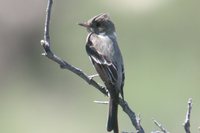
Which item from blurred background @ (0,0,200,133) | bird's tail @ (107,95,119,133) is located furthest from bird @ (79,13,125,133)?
blurred background @ (0,0,200,133)

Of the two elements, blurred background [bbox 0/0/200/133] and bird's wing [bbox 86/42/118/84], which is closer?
bird's wing [bbox 86/42/118/84]

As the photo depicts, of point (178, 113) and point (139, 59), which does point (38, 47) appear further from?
point (178, 113)

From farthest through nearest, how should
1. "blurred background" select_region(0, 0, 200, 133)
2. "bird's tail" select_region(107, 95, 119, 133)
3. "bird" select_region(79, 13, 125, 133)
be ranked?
"blurred background" select_region(0, 0, 200, 133) → "bird" select_region(79, 13, 125, 133) → "bird's tail" select_region(107, 95, 119, 133)

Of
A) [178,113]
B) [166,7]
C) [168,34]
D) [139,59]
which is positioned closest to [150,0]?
[166,7]

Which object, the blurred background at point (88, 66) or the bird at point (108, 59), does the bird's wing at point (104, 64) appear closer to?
the bird at point (108, 59)

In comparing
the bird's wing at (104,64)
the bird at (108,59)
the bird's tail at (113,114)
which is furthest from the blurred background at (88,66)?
the bird's tail at (113,114)

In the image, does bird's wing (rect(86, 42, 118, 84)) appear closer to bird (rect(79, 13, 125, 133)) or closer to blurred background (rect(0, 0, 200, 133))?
bird (rect(79, 13, 125, 133))
